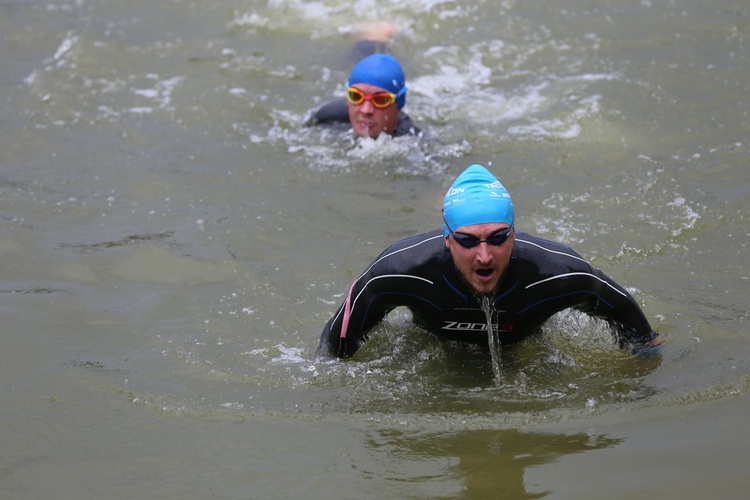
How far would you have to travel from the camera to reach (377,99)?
9.48 metres

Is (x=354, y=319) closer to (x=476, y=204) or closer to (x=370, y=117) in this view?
(x=476, y=204)

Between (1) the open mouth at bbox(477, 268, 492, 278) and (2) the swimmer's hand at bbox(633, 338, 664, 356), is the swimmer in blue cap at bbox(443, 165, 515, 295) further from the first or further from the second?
(2) the swimmer's hand at bbox(633, 338, 664, 356)

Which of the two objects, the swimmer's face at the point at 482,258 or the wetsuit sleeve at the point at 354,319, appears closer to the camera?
the swimmer's face at the point at 482,258

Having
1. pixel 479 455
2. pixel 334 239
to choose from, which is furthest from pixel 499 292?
pixel 334 239

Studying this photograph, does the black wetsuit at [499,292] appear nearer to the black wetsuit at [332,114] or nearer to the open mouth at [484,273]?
the open mouth at [484,273]

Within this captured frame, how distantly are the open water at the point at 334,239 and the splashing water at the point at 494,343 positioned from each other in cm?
7

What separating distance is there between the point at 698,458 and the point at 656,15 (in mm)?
9287

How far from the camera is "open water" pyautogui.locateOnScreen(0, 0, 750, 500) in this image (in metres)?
4.75

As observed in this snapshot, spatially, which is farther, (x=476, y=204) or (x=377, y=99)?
(x=377, y=99)

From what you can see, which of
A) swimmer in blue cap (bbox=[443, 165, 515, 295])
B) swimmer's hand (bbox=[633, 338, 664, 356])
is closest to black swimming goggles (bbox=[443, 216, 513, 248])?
swimmer in blue cap (bbox=[443, 165, 515, 295])

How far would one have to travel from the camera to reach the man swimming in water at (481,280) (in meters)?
4.95

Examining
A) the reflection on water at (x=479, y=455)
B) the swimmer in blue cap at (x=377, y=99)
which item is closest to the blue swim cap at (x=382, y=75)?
the swimmer in blue cap at (x=377, y=99)

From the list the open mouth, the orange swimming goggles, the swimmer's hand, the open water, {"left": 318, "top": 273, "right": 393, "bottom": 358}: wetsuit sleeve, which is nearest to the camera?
the open water

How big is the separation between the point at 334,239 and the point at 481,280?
9.70ft
